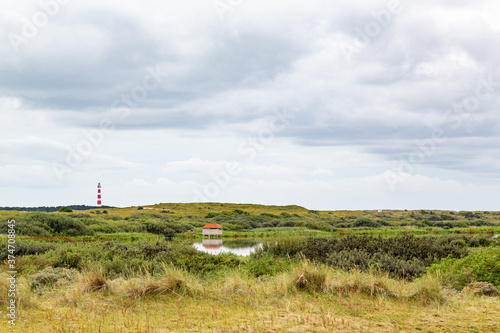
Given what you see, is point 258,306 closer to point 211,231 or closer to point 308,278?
point 308,278

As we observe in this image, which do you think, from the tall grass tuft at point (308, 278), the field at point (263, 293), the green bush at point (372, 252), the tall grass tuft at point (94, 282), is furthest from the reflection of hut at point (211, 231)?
the tall grass tuft at point (308, 278)

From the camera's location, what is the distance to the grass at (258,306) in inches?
274

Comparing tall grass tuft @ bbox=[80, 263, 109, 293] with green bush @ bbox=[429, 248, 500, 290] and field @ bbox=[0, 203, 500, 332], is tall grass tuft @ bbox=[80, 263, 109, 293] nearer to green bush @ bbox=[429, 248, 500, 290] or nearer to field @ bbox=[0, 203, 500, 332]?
field @ bbox=[0, 203, 500, 332]

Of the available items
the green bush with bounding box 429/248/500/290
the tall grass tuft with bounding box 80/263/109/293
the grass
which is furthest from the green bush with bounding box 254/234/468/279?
the tall grass tuft with bounding box 80/263/109/293

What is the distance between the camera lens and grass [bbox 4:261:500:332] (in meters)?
6.96

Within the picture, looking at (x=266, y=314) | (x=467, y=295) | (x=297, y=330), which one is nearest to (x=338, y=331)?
(x=297, y=330)

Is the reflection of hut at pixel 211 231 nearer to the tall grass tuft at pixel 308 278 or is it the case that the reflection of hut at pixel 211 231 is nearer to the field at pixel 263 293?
the field at pixel 263 293

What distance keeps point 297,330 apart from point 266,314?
3.92 ft

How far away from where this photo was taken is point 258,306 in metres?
8.36

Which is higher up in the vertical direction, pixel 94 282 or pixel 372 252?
pixel 372 252

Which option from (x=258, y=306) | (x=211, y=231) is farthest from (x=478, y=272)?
(x=211, y=231)

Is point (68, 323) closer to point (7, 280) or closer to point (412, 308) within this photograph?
point (7, 280)

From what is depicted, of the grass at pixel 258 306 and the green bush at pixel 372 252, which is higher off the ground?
the green bush at pixel 372 252

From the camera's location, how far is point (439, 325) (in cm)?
695
